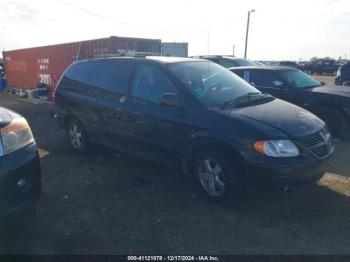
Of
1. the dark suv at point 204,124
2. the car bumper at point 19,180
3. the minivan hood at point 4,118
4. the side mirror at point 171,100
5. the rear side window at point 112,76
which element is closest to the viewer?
the car bumper at point 19,180

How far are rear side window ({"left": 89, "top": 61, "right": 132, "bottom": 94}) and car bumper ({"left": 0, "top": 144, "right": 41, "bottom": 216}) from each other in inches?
78.7

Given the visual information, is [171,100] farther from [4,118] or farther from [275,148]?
[4,118]

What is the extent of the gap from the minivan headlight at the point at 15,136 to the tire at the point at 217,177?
2.01 meters

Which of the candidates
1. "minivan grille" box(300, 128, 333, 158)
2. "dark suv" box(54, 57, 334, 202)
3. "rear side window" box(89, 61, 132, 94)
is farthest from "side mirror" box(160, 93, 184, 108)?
"minivan grille" box(300, 128, 333, 158)

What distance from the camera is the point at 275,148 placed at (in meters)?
3.53

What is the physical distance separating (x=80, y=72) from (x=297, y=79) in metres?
4.83

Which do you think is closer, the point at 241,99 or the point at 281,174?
the point at 281,174

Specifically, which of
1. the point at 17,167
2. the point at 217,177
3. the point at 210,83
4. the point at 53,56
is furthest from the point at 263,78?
the point at 53,56

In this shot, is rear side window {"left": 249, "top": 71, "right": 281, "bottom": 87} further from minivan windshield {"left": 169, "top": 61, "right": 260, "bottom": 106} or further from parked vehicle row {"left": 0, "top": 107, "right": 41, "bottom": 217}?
parked vehicle row {"left": 0, "top": 107, "right": 41, "bottom": 217}

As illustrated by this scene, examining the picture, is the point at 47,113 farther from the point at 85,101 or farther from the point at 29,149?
the point at 29,149

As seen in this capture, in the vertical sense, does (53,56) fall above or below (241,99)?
above

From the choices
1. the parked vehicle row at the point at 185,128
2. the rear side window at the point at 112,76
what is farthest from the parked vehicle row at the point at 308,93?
the rear side window at the point at 112,76

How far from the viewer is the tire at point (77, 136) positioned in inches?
232

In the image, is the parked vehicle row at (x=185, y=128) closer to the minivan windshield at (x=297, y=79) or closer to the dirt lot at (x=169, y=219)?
the dirt lot at (x=169, y=219)
